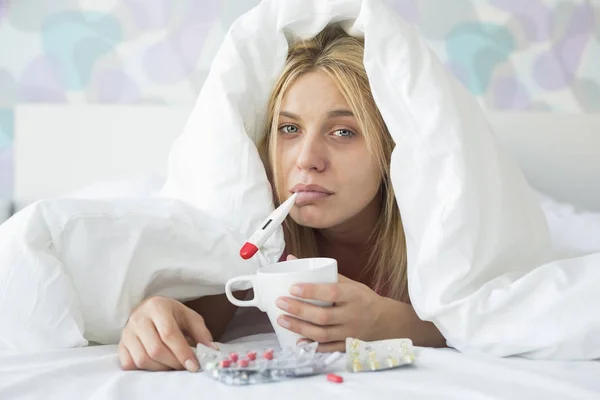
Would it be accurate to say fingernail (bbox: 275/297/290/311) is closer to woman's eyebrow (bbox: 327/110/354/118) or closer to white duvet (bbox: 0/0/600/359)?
white duvet (bbox: 0/0/600/359)

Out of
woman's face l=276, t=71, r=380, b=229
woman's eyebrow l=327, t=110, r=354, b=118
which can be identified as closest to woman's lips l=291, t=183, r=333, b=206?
woman's face l=276, t=71, r=380, b=229

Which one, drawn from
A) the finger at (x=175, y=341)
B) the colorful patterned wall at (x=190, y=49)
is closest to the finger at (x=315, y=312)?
the finger at (x=175, y=341)

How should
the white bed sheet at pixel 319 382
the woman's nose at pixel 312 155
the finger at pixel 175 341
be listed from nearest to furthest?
the white bed sheet at pixel 319 382
the finger at pixel 175 341
the woman's nose at pixel 312 155

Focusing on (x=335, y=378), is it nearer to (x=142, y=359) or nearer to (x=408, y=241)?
(x=142, y=359)

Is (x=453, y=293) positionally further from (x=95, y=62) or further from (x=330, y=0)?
(x=95, y=62)

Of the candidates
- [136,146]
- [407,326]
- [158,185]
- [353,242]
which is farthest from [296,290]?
[136,146]

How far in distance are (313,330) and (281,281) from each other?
3.1 inches

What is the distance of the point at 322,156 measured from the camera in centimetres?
102

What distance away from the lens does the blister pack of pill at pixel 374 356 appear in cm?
70

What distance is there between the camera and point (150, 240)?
86 centimetres

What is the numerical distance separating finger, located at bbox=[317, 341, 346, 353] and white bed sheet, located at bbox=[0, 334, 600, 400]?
0.06m

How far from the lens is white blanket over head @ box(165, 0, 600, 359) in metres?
0.80

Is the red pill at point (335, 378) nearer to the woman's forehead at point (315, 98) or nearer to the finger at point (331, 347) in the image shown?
the finger at point (331, 347)

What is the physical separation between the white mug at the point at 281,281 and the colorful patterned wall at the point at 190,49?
1064 mm
